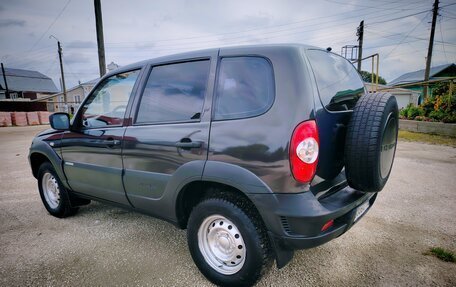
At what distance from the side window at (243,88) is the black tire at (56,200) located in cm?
263

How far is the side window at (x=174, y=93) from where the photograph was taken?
223 centimetres

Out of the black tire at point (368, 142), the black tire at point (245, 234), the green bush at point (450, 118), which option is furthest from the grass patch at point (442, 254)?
the green bush at point (450, 118)

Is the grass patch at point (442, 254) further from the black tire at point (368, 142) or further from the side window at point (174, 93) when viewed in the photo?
the side window at point (174, 93)

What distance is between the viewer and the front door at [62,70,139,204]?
106 inches

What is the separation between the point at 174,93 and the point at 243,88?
0.72 m

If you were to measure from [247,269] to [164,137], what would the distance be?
1232 millimetres

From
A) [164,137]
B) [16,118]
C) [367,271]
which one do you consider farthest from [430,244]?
[16,118]

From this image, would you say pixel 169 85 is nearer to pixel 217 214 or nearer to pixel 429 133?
pixel 217 214

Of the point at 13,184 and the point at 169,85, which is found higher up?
the point at 169,85

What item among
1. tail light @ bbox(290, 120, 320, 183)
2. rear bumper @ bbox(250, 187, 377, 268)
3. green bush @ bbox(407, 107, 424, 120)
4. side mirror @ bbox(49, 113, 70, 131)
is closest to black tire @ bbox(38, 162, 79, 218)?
side mirror @ bbox(49, 113, 70, 131)

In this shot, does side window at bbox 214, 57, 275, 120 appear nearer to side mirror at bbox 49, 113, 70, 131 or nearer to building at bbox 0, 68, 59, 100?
side mirror at bbox 49, 113, 70, 131

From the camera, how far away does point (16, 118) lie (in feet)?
64.5

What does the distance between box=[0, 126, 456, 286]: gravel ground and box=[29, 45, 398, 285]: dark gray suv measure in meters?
0.47

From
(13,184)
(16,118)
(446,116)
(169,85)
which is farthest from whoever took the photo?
(16,118)
